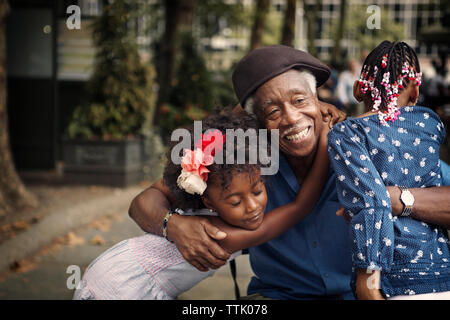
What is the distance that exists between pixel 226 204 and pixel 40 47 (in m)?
7.64

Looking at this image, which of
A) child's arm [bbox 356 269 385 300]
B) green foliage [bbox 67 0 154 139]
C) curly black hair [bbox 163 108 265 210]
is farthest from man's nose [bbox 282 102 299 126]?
green foliage [bbox 67 0 154 139]

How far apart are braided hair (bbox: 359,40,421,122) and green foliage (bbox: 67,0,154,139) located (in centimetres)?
575

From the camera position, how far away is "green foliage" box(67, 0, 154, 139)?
7305 mm

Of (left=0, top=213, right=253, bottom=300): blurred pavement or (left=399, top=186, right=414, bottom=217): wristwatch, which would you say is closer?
(left=399, top=186, right=414, bottom=217): wristwatch

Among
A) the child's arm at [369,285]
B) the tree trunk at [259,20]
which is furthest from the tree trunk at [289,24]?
the child's arm at [369,285]

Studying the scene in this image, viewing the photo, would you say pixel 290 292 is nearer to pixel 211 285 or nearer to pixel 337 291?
pixel 337 291

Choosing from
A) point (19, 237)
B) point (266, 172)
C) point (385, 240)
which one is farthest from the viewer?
point (19, 237)

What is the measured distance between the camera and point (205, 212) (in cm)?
226

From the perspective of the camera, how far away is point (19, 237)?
4.66m

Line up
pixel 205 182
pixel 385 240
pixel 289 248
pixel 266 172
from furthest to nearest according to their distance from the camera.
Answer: pixel 289 248, pixel 266 172, pixel 205 182, pixel 385 240

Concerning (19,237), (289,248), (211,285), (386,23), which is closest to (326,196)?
(289,248)

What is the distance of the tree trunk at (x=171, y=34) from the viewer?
32.4 feet

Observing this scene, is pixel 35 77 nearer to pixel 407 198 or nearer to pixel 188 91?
pixel 188 91

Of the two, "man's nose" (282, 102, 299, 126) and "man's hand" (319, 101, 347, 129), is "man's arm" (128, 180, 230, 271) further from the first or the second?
"man's hand" (319, 101, 347, 129)
